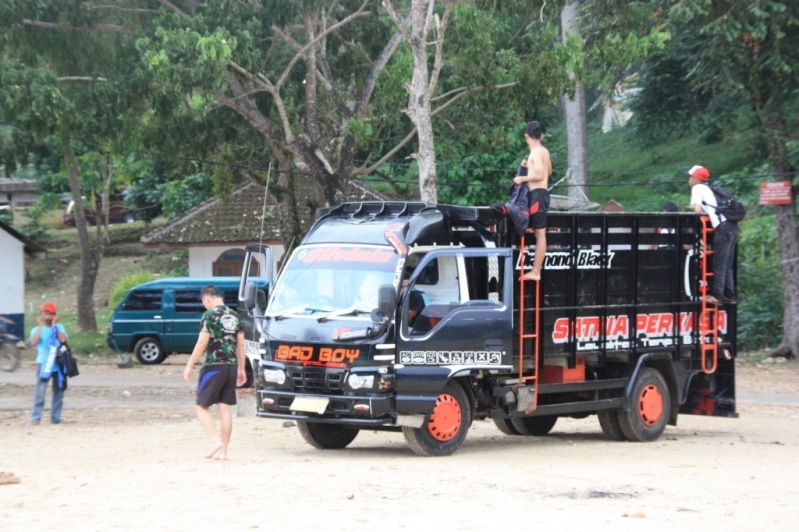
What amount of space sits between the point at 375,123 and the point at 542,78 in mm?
4296

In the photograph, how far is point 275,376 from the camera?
1215 centimetres

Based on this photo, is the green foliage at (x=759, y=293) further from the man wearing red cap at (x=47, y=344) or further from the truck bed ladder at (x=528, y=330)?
the man wearing red cap at (x=47, y=344)

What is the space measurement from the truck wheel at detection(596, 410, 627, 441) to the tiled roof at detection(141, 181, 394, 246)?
20.7m

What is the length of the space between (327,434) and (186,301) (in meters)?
16.1

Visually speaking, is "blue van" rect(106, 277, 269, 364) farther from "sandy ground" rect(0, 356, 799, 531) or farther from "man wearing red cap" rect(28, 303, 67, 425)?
"man wearing red cap" rect(28, 303, 67, 425)

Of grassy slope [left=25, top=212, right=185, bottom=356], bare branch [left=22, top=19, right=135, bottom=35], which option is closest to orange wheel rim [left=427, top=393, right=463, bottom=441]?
bare branch [left=22, top=19, right=135, bottom=35]

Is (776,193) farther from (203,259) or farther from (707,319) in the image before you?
(203,259)

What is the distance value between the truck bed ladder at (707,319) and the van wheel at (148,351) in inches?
674

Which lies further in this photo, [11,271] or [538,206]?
[11,271]

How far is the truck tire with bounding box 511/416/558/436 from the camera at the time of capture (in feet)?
49.5

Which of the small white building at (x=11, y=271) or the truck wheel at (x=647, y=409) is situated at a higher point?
the small white building at (x=11, y=271)

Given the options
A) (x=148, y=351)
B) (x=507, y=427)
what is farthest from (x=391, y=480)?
(x=148, y=351)

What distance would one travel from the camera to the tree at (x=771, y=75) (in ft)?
78.0

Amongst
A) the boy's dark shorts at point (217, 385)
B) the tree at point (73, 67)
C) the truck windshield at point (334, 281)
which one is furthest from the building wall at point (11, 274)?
the boy's dark shorts at point (217, 385)
